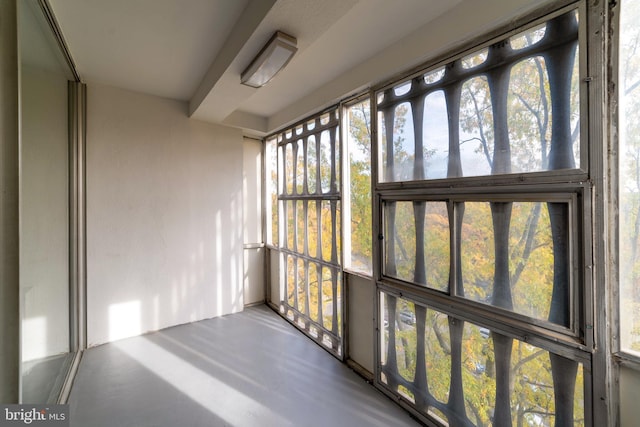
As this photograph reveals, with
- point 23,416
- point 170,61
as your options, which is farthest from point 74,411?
point 170,61

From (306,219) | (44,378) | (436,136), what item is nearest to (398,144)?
(436,136)

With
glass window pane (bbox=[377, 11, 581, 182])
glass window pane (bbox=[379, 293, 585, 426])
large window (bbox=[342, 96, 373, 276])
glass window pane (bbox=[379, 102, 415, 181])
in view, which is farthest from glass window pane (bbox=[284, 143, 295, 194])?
glass window pane (bbox=[379, 293, 585, 426])

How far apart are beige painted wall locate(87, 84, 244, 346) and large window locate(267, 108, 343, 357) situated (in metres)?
0.72

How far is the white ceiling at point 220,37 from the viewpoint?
1.60 m

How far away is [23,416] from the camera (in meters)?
1.27

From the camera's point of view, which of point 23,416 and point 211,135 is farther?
point 211,135

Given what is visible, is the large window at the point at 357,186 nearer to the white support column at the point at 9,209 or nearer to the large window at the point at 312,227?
the large window at the point at 312,227

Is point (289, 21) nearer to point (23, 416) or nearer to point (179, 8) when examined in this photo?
point (179, 8)

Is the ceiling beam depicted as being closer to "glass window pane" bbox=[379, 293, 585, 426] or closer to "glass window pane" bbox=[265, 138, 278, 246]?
"glass window pane" bbox=[265, 138, 278, 246]

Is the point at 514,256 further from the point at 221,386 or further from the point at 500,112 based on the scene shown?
the point at 221,386

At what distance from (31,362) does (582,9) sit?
350cm

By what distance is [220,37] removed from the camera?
202 centimetres
